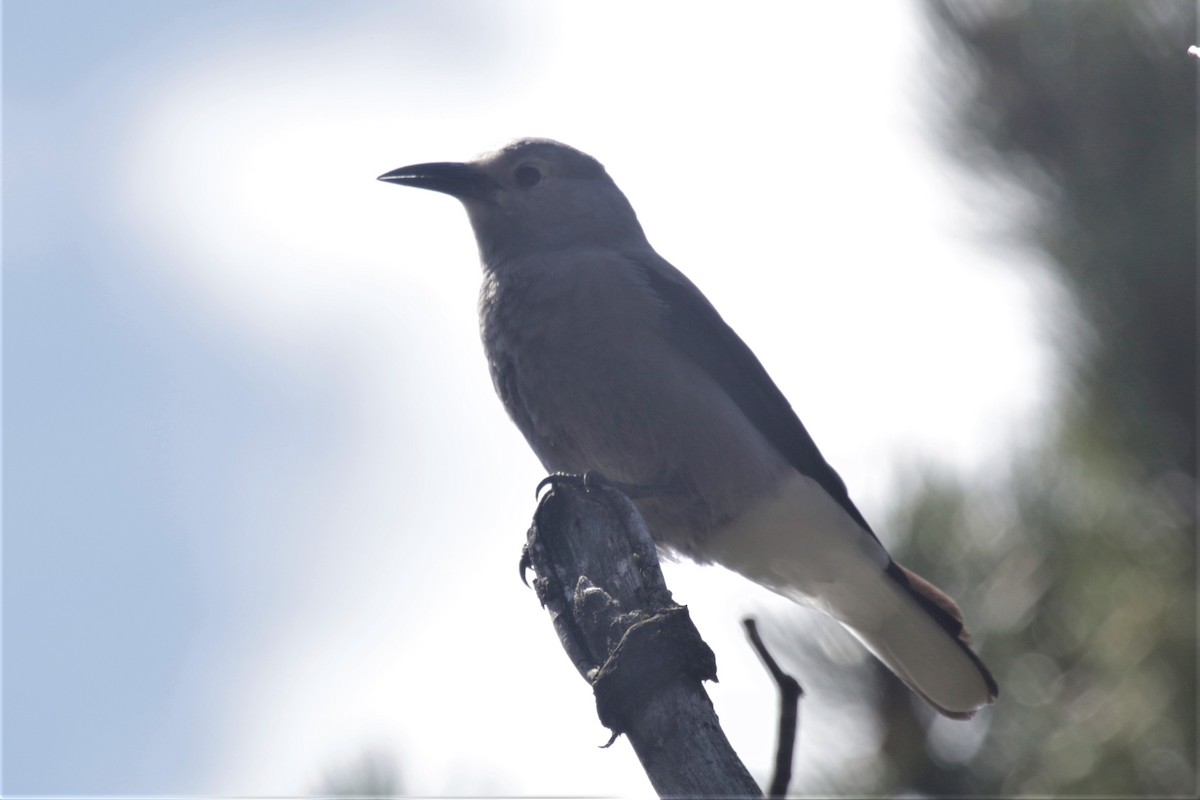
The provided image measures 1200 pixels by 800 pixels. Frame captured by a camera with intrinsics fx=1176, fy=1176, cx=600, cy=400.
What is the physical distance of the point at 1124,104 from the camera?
12.4 feet

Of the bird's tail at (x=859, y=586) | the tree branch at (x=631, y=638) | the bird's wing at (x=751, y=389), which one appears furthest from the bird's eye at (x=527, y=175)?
the tree branch at (x=631, y=638)

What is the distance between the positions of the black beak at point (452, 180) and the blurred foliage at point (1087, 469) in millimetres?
1675

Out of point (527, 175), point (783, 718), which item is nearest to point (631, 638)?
point (783, 718)

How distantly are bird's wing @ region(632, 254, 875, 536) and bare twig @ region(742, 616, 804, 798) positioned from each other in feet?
8.92

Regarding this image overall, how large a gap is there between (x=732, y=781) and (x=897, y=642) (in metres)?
2.30

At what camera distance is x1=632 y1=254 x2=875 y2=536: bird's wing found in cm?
399

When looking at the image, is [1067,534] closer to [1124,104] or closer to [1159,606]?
[1159,606]

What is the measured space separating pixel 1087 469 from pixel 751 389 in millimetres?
1088

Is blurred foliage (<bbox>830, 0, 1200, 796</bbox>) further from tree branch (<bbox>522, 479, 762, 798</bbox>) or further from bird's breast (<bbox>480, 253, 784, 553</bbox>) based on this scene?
tree branch (<bbox>522, 479, 762, 798</bbox>)

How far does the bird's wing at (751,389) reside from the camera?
399 centimetres

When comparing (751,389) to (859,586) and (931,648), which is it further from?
(931,648)

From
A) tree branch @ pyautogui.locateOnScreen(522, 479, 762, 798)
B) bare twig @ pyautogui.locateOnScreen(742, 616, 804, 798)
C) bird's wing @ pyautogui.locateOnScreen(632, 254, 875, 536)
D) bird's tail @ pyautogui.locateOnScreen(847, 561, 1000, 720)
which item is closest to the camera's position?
bare twig @ pyautogui.locateOnScreen(742, 616, 804, 798)

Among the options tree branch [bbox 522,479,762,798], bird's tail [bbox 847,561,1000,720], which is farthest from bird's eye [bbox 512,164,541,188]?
tree branch [bbox 522,479,762,798]

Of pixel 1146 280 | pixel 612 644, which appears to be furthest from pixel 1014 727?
pixel 612 644
